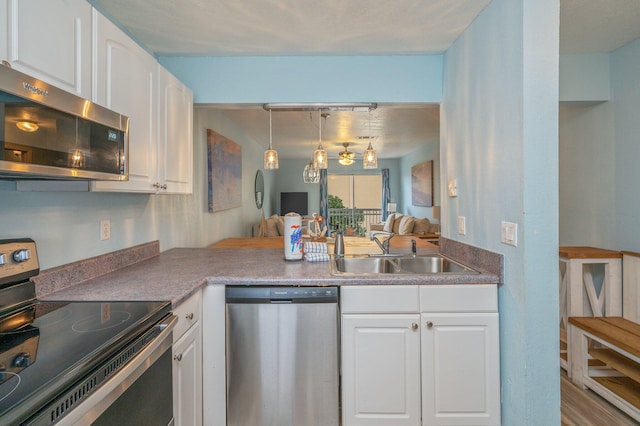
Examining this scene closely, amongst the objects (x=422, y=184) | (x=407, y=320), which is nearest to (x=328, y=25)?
(x=407, y=320)

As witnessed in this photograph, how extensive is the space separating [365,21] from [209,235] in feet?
8.38

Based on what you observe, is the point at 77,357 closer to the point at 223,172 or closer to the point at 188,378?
the point at 188,378

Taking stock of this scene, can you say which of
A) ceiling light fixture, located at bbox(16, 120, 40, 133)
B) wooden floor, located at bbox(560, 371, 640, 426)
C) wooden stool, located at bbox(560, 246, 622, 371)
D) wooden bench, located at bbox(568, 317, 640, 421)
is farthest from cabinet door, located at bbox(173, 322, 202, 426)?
wooden stool, located at bbox(560, 246, 622, 371)

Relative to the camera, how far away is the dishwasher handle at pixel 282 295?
1.77m

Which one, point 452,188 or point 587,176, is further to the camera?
Result: point 587,176

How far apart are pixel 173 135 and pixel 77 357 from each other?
1.51 meters

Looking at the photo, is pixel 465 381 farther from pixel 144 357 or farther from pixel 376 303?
pixel 144 357

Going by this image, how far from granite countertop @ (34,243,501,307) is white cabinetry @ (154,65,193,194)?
0.47 metres

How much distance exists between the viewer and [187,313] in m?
1.56

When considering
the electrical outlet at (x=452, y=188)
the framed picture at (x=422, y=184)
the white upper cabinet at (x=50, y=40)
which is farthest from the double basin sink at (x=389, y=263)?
the framed picture at (x=422, y=184)

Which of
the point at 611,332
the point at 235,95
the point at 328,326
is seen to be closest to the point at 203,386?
the point at 328,326

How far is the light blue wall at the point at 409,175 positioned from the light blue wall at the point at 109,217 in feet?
13.7

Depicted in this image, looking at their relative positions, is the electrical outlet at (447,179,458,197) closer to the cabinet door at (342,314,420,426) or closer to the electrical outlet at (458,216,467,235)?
the electrical outlet at (458,216,467,235)

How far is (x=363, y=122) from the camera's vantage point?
486cm
